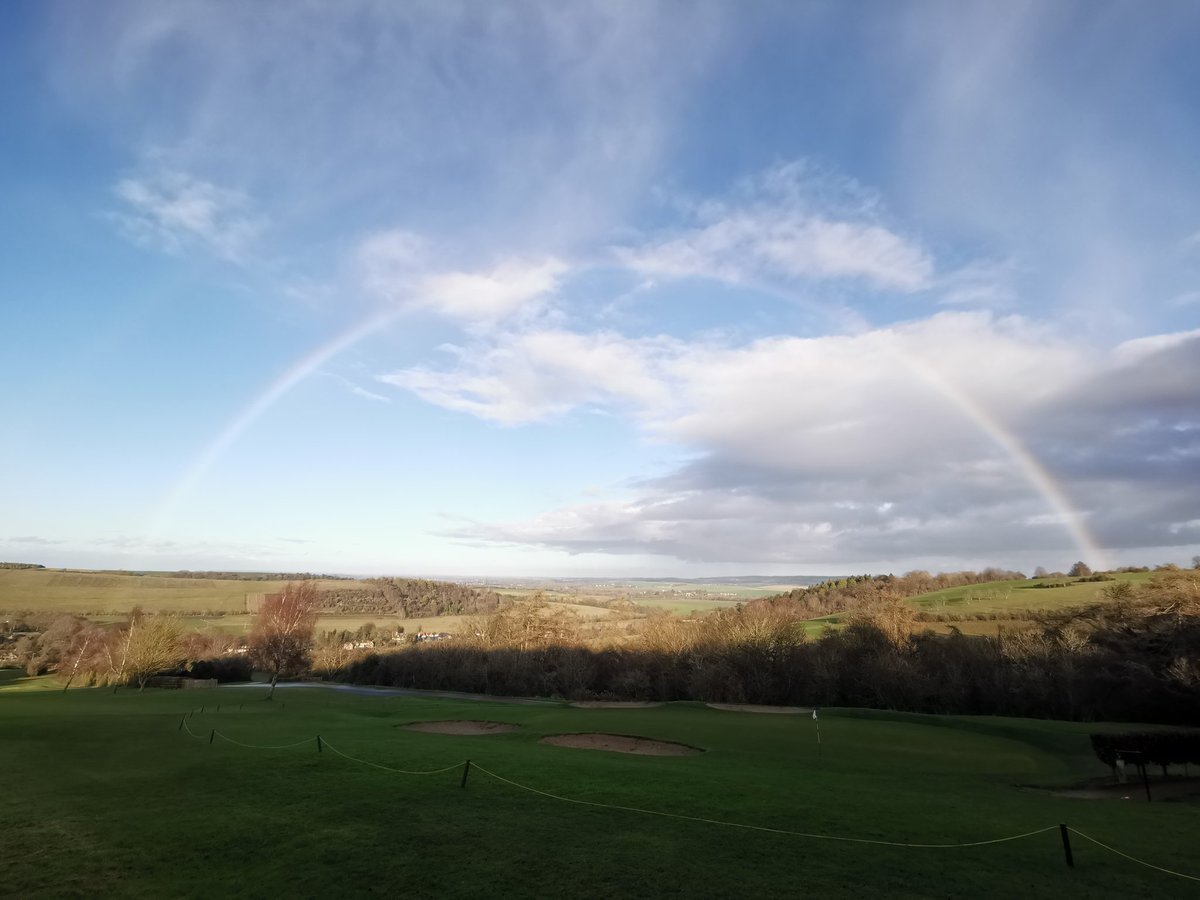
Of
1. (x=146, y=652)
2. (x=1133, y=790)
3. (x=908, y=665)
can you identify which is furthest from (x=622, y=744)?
(x=146, y=652)

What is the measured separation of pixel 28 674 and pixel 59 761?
88.9 m

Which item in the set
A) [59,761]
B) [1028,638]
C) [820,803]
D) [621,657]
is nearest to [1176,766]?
[820,803]

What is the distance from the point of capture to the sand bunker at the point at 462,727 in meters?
34.9

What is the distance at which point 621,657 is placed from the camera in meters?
69.0

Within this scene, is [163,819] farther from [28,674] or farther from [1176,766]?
[28,674]

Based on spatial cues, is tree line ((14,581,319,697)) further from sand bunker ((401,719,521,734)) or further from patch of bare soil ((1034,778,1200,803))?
patch of bare soil ((1034,778,1200,803))

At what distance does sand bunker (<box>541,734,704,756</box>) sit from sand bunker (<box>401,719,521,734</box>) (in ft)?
14.8

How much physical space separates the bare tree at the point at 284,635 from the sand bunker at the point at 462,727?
2376 inches

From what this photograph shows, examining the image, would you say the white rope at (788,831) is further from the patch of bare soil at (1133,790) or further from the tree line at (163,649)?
the tree line at (163,649)

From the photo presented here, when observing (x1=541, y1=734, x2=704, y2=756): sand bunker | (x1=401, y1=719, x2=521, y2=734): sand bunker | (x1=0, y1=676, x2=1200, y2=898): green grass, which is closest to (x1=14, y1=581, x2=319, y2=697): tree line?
(x1=401, y1=719, x2=521, y2=734): sand bunker

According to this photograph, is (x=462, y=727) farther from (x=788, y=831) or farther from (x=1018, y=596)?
(x=1018, y=596)

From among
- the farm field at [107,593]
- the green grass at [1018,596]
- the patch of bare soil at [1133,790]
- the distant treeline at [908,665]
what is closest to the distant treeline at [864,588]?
the green grass at [1018,596]

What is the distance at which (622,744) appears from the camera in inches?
1223

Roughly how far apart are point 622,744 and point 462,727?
36.3 ft
